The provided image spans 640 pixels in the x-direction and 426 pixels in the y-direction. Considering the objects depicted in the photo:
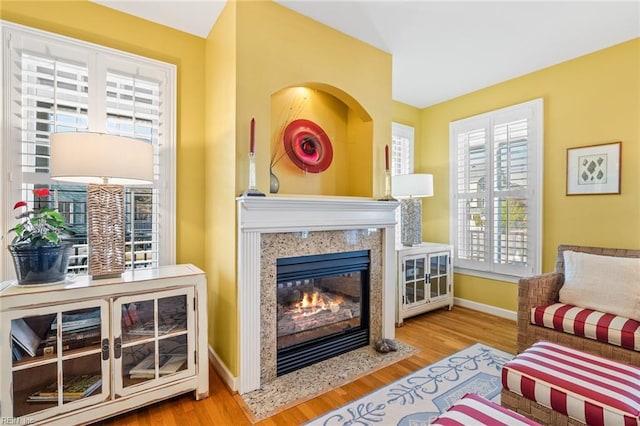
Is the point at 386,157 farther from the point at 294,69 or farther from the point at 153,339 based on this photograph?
the point at 153,339

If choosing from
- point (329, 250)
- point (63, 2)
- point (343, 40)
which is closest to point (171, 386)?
point (329, 250)

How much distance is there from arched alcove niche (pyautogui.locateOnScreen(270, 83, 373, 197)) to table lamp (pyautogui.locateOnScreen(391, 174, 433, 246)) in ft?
2.68

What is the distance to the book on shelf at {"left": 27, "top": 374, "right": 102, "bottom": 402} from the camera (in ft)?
5.19

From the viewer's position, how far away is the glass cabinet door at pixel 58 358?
1529 mm

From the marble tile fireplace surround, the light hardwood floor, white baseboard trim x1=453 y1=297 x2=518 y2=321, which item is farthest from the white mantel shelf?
white baseboard trim x1=453 y1=297 x2=518 y2=321

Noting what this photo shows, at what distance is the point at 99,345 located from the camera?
67.1 inches

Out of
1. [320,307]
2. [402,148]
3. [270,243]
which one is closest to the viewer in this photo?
[270,243]

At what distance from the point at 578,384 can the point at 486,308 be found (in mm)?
2358

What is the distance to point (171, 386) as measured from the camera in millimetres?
1876

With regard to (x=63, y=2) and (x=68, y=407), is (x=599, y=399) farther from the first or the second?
(x=63, y=2)

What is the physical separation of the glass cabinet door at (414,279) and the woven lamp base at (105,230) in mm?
2593

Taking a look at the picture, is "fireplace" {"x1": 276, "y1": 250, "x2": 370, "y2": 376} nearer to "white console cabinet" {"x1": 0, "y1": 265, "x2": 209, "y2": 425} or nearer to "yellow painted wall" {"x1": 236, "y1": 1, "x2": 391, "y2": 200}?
"white console cabinet" {"x1": 0, "y1": 265, "x2": 209, "y2": 425}

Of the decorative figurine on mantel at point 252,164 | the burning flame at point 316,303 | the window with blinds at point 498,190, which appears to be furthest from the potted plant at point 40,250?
the window with blinds at point 498,190

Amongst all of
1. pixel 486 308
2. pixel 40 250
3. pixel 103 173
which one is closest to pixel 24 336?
pixel 40 250
